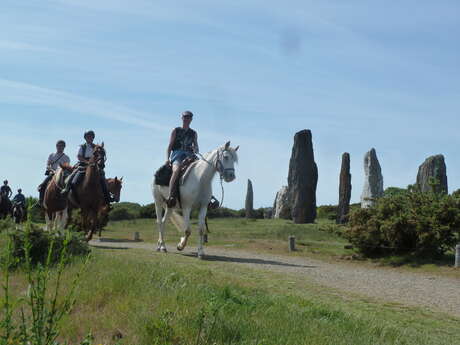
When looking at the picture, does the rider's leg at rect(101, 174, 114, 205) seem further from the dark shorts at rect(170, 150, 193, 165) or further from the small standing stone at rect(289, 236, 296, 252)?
the small standing stone at rect(289, 236, 296, 252)

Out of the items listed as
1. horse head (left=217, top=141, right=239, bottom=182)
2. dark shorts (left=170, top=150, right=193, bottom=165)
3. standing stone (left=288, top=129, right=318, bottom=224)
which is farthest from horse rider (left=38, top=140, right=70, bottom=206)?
standing stone (left=288, top=129, right=318, bottom=224)

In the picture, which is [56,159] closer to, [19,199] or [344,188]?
[19,199]

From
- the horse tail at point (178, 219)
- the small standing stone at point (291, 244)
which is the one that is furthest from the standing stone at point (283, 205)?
the horse tail at point (178, 219)

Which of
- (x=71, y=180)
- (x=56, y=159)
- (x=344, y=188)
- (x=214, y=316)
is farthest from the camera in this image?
(x=344, y=188)

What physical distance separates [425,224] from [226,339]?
41.8 ft

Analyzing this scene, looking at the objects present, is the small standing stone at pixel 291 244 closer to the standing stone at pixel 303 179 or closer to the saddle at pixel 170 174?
the saddle at pixel 170 174

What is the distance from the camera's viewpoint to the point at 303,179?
129 ft

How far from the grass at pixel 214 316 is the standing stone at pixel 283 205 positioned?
36.3 meters

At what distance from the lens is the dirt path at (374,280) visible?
11.7m

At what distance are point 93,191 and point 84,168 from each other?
87 cm

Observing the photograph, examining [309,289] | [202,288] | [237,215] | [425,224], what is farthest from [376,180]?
[202,288]

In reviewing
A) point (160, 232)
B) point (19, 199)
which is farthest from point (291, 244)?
point (19, 199)

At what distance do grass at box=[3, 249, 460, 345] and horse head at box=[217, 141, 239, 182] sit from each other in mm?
5681

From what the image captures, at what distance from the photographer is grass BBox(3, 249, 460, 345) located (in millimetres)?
6535
